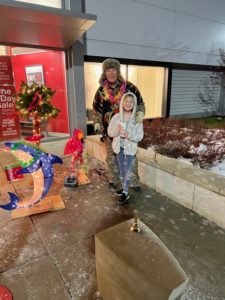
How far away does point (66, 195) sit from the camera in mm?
3154

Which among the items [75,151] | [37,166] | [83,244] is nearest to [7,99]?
[75,151]

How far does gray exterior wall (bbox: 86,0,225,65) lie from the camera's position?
6289 mm

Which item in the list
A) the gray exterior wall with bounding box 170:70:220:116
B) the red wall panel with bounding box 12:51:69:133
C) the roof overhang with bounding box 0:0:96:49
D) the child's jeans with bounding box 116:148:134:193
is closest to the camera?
the child's jeans with bounding box 116:148:134:193

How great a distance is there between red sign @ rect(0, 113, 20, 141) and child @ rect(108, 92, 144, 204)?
3965mm

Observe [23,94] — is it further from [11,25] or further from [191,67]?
[191,67]

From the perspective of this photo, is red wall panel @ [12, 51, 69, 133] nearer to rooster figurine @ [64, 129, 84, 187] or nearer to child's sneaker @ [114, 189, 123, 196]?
rooster figurine @ [64, 129, 84, 187]

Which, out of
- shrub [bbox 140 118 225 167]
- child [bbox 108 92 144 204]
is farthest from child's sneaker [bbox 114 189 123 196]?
shrub [bbox 140 118 225 167]

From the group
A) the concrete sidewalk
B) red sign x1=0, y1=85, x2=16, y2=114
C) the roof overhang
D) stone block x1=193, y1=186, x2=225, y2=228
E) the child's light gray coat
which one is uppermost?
the roof overhang

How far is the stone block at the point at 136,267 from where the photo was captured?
3.57 ft

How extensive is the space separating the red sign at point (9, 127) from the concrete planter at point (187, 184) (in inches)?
150

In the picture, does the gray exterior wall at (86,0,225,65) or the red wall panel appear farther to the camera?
the gray exterior wall at (86,0,225,65)

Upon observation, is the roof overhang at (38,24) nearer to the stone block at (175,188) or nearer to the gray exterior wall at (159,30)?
the gray exterior wall at (159,30)

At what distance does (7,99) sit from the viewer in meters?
5.52

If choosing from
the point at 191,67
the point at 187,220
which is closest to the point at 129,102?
the point at 187,220
